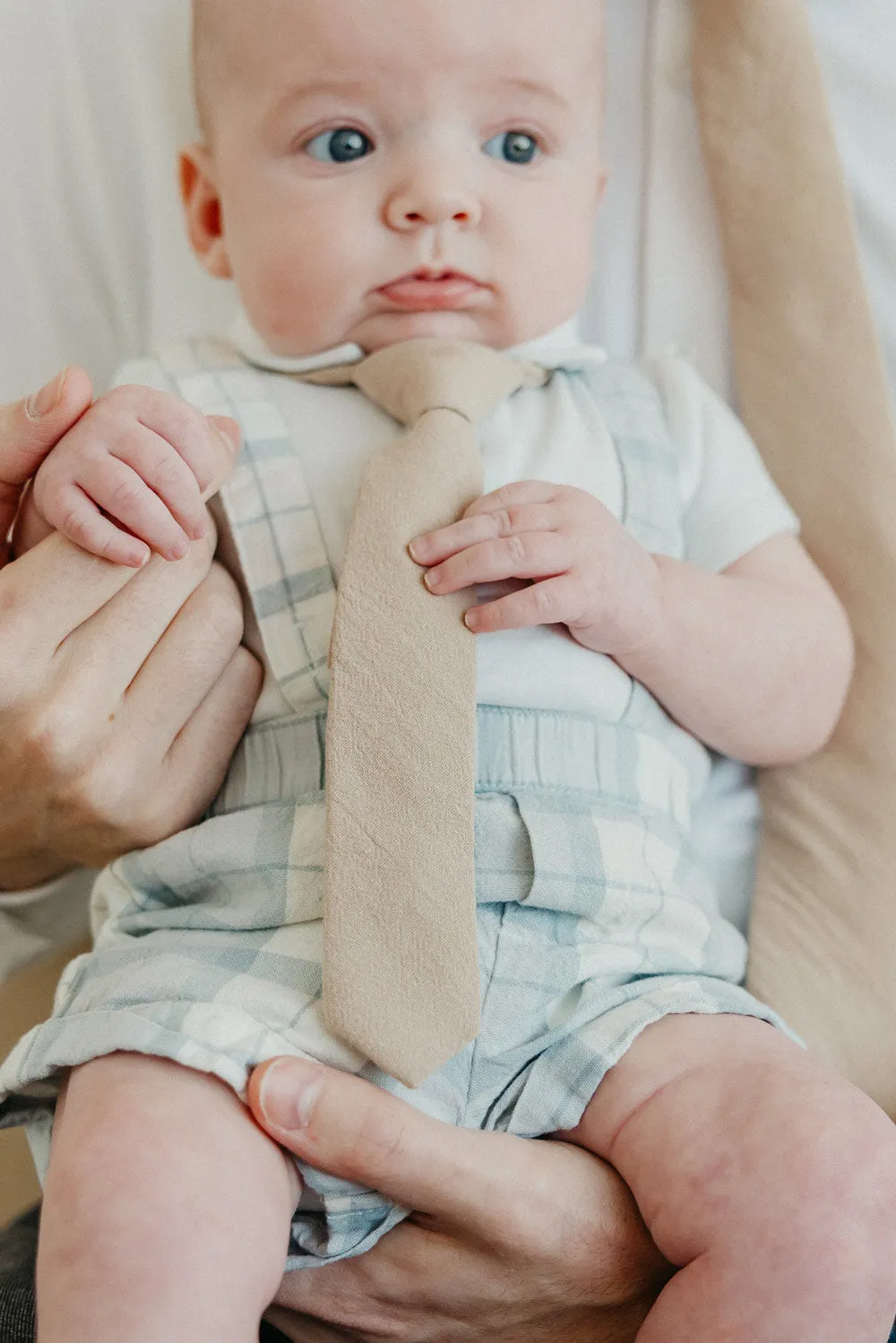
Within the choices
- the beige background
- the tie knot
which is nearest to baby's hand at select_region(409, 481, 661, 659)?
the tie knot

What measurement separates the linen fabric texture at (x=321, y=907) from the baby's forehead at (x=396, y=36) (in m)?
0.29

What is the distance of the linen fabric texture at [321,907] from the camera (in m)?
0.83

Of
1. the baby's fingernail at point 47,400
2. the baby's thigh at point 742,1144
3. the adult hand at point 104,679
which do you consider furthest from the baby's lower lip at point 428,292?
the baby's thigh at point 742,1144

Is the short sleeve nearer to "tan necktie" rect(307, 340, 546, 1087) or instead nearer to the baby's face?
the baby's face

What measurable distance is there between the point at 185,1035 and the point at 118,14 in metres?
1.22

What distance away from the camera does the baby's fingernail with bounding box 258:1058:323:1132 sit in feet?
2.53

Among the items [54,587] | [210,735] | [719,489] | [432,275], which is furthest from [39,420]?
[719,489]

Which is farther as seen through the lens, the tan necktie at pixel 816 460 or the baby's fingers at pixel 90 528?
the tan necktie at pixel 816 460

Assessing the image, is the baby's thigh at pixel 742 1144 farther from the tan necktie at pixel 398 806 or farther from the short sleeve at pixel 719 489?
the short sleeve at pixel 719 489

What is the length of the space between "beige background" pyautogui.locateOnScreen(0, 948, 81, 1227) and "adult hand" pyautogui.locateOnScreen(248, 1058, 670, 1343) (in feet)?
1.83

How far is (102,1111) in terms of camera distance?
29.9 inches

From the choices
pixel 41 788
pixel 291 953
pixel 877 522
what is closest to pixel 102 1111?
pixel 291 953

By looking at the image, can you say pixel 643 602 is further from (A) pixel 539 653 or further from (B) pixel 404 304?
(B) pixel 404 304

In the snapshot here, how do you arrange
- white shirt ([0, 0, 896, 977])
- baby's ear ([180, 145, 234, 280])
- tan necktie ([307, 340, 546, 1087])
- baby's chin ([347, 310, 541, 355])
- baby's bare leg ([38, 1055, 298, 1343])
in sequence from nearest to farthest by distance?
baby's bare leg ([38, 1055, 298, 1343]) < tan necktie ([307, 340, 546, 1087]) < baby's chin ([347, 310, 541, 355]) < baby's ear ([180, 145, 234, 280]) < white shirt ([0, 0, 896, 977])
